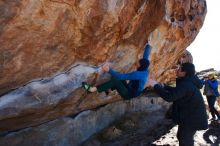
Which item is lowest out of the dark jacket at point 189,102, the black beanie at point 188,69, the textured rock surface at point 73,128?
the textured rock surface at point 73,128

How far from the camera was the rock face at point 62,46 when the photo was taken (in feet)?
24.8

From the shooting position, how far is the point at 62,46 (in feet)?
27.8

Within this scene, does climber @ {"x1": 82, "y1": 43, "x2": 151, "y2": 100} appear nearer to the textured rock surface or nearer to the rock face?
the rock face

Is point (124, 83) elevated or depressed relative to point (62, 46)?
depressed

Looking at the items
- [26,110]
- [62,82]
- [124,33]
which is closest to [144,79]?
[124,33]

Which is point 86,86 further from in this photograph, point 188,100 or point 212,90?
point 212,90

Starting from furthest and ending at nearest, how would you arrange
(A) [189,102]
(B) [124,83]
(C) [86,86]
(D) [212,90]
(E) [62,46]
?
1. (D) [212,90]
2. (B) [124,83]
3. (C) [86,86]
4. (E) [62,46]
5. (A) [189,102]

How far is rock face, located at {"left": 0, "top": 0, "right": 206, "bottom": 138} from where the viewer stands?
755 centimetres

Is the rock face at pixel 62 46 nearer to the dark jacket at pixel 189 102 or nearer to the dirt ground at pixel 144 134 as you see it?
the dirt ground at pixel 144 134

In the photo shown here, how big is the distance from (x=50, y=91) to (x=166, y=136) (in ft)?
15.3

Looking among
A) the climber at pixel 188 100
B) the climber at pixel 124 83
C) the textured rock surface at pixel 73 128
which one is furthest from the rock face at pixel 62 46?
the climber at pixel 188 100

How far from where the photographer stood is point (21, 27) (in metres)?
7.45

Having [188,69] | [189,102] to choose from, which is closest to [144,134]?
[189,102]

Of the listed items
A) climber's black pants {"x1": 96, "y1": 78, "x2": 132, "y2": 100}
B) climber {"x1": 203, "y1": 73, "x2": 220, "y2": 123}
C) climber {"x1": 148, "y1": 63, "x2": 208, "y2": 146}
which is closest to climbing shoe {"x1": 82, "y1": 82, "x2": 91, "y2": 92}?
climber's black pants {"x1": 96, "y1": 78, "x2": 132, "y2": 100}
